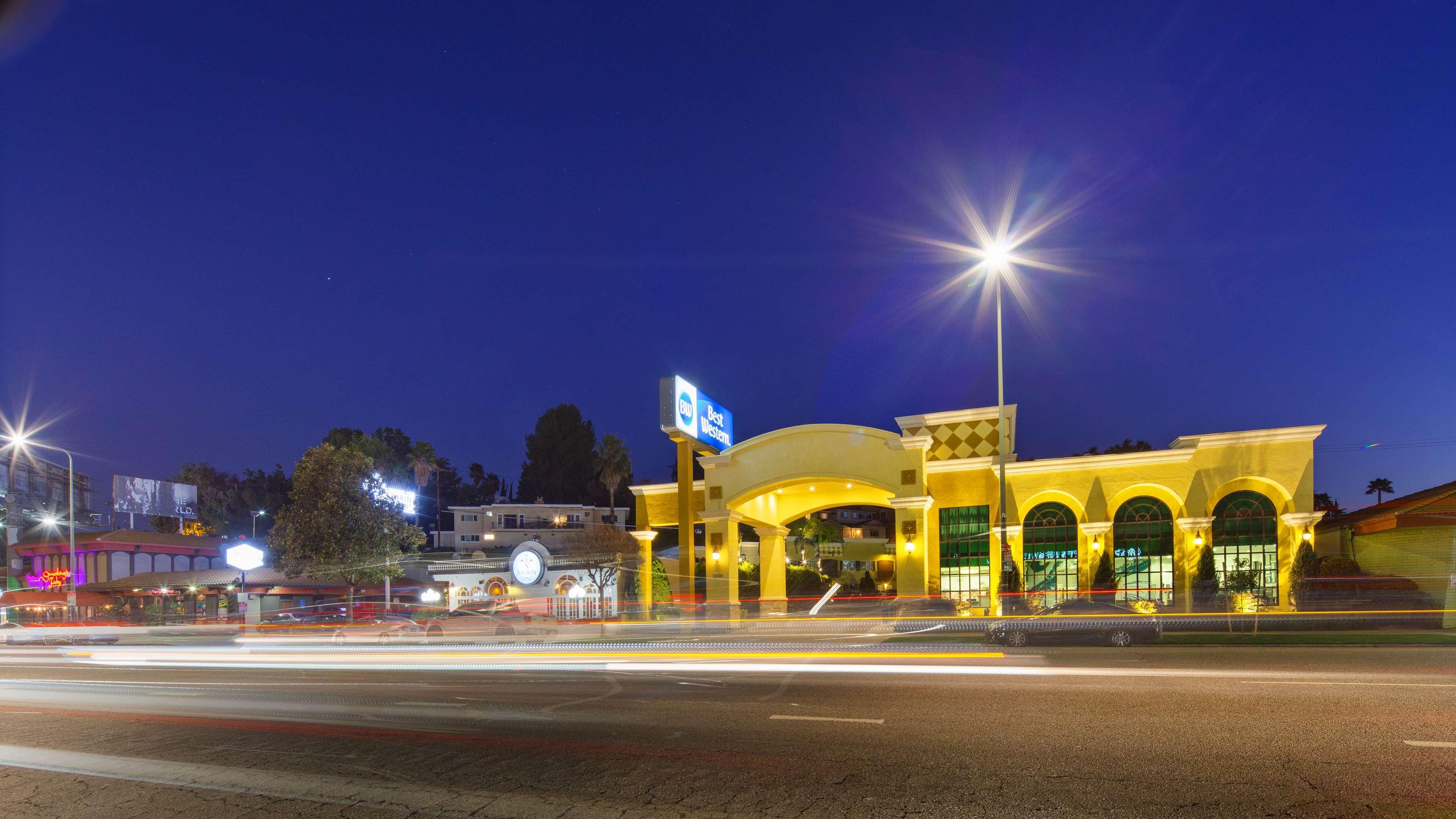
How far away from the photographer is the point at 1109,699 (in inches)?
425

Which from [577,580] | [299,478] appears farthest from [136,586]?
[577,580]

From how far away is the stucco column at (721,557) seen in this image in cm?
3084

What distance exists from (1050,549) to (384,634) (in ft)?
70.3

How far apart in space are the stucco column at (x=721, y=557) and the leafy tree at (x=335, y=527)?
15793 mm

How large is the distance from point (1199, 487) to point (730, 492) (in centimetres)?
1519

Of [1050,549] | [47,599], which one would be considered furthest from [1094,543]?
[47,599]

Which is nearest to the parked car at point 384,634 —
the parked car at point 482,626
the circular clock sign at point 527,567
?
the parked car at point 482,626

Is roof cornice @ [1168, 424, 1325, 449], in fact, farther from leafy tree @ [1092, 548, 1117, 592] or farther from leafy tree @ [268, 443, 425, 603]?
leafy tree @ [268, 443, 425, 603]

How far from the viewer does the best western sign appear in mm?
28688

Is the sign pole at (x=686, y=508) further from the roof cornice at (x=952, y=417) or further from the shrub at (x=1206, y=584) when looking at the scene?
the shrub at (x=1206, y=584)

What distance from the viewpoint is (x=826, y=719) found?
1009 centimetres

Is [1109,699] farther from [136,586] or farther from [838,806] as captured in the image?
[136,586]

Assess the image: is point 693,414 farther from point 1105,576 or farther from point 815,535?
point 815,535

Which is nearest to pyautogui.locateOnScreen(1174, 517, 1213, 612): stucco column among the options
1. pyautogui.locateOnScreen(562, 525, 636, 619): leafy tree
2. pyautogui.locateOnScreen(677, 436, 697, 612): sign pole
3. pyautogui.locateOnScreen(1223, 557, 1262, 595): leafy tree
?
pyautogui.locateOnScreen(1223, 557, 1262, 595): leafy tree
